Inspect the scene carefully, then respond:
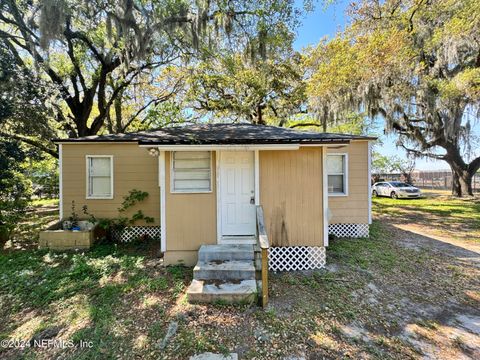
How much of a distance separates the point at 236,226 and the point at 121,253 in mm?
3129

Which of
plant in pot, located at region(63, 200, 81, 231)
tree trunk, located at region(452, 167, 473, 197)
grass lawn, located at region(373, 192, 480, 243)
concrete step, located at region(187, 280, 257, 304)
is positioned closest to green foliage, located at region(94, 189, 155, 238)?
plant in pot, located at region(63, 200, 81, 231)

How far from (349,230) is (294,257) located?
10.3 feet

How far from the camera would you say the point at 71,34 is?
8.09 meters

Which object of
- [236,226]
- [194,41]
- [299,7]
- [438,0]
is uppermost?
[438,0]

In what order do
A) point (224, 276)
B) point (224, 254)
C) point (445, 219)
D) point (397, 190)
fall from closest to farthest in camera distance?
point (224, 276), point (224, 254), point (445, 219), point (397, 190)

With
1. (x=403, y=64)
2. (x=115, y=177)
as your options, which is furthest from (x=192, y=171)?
(x=403, y=64)

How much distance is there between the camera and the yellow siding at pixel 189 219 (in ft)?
15.5

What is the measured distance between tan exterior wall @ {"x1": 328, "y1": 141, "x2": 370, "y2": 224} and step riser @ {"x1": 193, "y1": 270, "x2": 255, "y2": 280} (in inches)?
159

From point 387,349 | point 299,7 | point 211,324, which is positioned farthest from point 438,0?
point 211,324

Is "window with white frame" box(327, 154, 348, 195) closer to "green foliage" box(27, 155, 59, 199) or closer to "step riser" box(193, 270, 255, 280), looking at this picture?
"step riser" box(193, 270, 255, 280)

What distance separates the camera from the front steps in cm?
354

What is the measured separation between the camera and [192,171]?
193 inches

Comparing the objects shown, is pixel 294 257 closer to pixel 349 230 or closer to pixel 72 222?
pixel 349 230

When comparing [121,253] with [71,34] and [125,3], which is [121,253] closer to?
[125,3]
